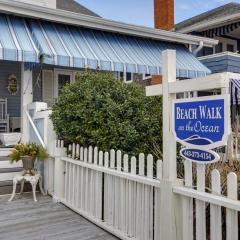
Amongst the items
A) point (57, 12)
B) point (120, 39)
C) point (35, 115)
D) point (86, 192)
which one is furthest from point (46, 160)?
point (120, 39)

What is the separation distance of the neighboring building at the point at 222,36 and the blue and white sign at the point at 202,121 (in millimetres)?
10130

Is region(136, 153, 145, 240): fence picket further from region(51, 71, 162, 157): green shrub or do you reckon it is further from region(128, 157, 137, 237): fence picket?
region(51, 71, 162, 157): green shrub

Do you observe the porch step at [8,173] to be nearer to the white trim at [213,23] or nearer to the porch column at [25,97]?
the porch column at [25,97]

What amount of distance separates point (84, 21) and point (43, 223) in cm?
604

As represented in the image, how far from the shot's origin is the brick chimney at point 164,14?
15898 mm

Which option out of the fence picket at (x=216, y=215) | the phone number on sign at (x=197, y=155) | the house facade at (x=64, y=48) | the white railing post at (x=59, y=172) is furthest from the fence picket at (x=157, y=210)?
the house facade at (x=64, y=48)

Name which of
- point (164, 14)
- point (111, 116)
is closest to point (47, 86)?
point (111, 116)

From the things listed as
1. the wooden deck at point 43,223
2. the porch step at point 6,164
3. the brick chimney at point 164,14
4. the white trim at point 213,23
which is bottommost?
the wooden deck at point 43,223

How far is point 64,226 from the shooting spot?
5.00 m

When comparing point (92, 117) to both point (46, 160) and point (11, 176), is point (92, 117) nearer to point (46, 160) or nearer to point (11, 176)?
point (46, 160)

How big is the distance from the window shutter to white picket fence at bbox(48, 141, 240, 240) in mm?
5673

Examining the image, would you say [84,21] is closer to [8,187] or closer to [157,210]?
[8,187]

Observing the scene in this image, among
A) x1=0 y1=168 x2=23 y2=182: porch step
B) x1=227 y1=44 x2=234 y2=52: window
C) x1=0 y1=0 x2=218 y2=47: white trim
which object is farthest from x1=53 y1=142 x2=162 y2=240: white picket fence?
x1=227 y1=44 x2=234 y2=52: window

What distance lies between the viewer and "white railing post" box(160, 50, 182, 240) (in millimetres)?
3598
